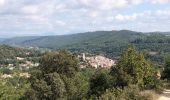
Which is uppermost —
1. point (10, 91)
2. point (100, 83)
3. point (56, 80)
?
point (56, 80)

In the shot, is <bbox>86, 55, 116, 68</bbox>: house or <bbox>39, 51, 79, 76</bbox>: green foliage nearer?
<bbox>39, 51, 79, 76</bbox>: green foliage

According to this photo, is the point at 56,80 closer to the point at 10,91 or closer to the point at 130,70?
the point at 130,70

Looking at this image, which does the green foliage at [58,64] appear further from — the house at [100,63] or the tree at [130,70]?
the house at [100,63]

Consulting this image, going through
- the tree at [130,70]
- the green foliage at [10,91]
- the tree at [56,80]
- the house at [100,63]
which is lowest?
the house at [100,63]

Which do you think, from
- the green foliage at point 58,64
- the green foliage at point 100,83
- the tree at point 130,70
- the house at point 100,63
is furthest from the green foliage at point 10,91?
the house at point 100,63

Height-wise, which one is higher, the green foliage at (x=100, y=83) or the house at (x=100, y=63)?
the green foliage at (x=100, y=83)

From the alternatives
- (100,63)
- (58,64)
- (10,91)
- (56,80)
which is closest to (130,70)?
(56,80)

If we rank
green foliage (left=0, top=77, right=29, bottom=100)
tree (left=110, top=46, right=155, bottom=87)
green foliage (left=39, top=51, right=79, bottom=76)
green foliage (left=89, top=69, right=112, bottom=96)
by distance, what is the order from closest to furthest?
tree (left=110, top=46, right=155, bottom=87) → green foliage (left=89, top=69, right=112, bottom=96) → green foliage (left=0, top=77, right=29, bottom=100) → green foliage (left=39, top=51, right=79, bottom=76)

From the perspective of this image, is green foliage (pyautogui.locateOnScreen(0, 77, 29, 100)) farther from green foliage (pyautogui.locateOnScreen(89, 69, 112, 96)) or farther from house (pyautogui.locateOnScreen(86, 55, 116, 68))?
house (pyautogui.locateOnScreen(86, 55, 116, 68))

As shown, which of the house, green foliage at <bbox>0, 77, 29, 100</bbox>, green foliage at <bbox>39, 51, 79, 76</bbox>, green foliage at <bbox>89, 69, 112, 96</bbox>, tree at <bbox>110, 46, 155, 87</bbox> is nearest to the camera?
tree at <bbox>110, 46, 155, 87</bbox>

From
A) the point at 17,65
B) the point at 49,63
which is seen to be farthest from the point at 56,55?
the point at 17,65

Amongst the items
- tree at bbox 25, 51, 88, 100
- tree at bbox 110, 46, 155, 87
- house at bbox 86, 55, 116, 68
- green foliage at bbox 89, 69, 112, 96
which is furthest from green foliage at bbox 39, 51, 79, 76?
house at bbox 86, 55, 116, 68

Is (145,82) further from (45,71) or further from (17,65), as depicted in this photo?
(17,65)
